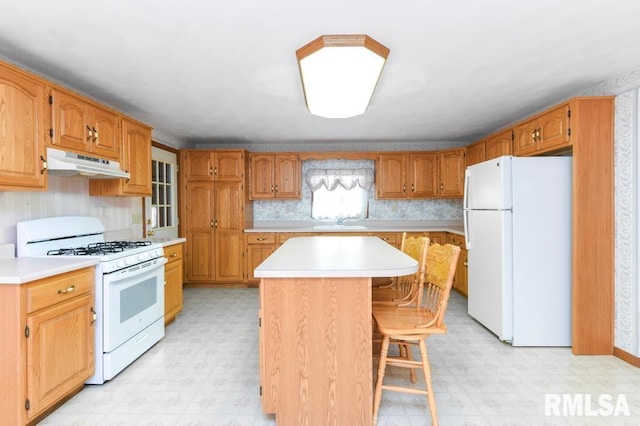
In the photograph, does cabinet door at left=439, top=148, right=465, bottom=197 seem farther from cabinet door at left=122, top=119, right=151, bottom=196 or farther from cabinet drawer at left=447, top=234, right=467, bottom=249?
cabinet door at left=122, top=119, right=151, bottom=196

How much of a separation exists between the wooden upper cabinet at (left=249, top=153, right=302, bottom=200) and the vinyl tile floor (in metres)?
2.55

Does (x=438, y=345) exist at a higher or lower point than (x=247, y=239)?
lower

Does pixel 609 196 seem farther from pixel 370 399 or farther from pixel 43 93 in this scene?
pixel 43 93

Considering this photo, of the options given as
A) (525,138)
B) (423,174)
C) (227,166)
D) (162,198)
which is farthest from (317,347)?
(423,174)

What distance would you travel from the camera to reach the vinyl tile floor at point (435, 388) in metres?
1.92

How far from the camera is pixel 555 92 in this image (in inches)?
121

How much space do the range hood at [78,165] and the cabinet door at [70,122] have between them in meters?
0.07

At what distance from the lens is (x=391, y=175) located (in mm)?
5211

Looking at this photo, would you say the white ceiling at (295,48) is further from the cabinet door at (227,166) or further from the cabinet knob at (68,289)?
the cabinet knob at (68,289)

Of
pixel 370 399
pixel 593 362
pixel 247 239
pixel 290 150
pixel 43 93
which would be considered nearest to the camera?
pixel 370 399

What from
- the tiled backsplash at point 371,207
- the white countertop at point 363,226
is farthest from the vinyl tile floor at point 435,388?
the tiled backsplash at point 371,207

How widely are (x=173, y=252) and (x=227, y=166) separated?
1.92 meters

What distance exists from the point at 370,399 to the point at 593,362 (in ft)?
6.68

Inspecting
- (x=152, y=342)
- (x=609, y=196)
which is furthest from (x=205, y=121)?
(x=609, y=196)
